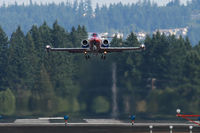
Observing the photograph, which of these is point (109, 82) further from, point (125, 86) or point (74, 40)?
point (74, 40)

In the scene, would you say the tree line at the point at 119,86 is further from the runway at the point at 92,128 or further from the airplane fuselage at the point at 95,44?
the airplane fuselage at the point at 95,44

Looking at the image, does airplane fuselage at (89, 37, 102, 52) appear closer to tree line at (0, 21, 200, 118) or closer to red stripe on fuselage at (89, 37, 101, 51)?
red stripe on fuselage at (89, 37, 101, 51)

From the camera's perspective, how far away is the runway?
8056 cm

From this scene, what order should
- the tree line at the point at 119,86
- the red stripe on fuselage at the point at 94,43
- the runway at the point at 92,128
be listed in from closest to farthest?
the runway at the point at 92,128
the red stripe on fuselage at the point at 94,43
the tree line at the point at 119,86

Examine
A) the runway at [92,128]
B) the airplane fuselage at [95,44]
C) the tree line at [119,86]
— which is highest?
the airplane fuselage at [95,44]

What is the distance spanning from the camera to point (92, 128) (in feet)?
282

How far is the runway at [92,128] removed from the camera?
80.6 meters

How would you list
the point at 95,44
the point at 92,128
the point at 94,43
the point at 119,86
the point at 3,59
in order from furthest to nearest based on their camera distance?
the point at 3,59 → the point at 119,86 → the point at 92,128 → the point at 95,44 → the point at 94,43

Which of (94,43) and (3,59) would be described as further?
(3,59)

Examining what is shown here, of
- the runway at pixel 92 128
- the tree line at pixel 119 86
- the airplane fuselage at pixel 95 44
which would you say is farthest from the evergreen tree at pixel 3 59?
the airplane fuselage at pixel 95 44

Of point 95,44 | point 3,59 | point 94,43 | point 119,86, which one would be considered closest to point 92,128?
point 95,44

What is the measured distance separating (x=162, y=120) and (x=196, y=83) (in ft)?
28.4

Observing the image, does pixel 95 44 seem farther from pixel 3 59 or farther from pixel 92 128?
pixel 3 59

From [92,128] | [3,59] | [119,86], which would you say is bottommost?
[92,128]
